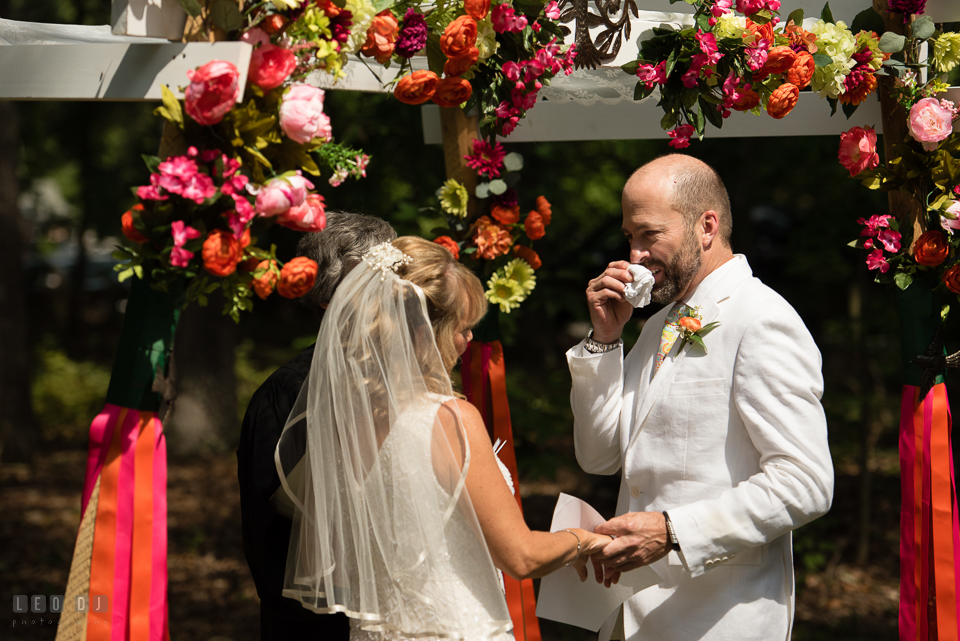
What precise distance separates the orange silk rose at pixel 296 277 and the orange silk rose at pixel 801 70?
170 cm

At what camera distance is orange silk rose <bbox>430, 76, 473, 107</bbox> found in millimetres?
2578

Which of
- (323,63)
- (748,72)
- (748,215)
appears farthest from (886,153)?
(748,215)

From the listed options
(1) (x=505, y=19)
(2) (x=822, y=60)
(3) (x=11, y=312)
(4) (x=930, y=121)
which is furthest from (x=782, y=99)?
(3) (x=11, y=312)

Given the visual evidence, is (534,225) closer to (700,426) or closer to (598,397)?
(598,397)

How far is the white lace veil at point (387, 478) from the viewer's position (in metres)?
2.07

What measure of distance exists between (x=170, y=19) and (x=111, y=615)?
63.0 inches

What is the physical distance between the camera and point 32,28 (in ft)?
9.63

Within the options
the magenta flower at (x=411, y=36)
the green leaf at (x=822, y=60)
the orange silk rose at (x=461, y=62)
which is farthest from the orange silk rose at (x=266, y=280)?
the green leaf at (x=822, y=60)

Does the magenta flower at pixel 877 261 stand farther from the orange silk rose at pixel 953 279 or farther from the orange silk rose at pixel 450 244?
the orange silk rose at pixel 450 244

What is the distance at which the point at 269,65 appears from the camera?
1992 millimetres

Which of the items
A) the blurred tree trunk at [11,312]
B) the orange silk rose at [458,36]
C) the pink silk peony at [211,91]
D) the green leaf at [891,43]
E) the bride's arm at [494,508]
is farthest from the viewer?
the blurred tree trunk at [11,312]

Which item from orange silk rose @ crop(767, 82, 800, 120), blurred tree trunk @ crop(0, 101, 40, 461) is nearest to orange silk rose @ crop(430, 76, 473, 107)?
orange silk rose @ crop(767, 82, 800, 120)

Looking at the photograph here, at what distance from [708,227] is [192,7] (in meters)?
1.70

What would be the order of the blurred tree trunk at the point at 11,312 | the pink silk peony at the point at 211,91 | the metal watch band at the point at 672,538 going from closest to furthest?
1. the pink silk peony at the point at 211,91
2. the metal watch band at the point at 672,538
3. the blurred tree trunk at the point at 11,312
